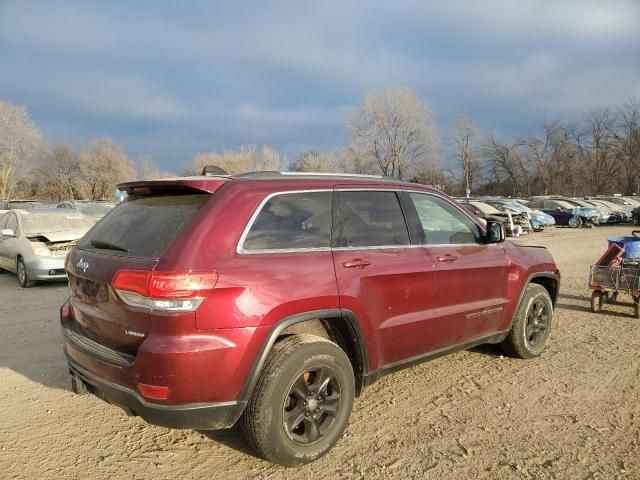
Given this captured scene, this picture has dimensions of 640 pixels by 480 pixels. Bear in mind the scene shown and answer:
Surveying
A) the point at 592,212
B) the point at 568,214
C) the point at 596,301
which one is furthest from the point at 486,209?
the point at 596,301

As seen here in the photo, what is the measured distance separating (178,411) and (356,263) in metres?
1.43

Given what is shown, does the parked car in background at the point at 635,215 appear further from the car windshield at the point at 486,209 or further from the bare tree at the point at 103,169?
the bare tree at the point at 103,169

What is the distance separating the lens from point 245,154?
5981 cm

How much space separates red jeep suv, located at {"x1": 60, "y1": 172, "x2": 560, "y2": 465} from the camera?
2.66m

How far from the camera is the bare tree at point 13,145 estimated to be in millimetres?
52219

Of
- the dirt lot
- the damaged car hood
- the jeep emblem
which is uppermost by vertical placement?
the jeep emblem

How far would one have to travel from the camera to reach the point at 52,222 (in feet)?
33.0

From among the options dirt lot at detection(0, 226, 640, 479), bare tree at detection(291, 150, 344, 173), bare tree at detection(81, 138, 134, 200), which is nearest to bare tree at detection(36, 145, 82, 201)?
bare tree at detection(81, 138, 134, 200)

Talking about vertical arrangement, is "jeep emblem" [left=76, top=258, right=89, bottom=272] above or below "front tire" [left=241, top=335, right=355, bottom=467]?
above

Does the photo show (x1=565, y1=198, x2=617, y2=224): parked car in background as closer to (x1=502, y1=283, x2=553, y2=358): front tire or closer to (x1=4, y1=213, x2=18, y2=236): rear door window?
(x1=502, y1=283, x2=553, y2=358): front tire

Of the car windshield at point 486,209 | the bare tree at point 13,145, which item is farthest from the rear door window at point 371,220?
the bare tree at point 13,145

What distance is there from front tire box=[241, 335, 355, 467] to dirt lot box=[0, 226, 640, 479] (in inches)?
6.4

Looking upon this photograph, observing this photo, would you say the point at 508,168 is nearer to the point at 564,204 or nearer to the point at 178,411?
the point at 564,204

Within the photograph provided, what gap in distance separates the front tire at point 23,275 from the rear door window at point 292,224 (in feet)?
25.6
